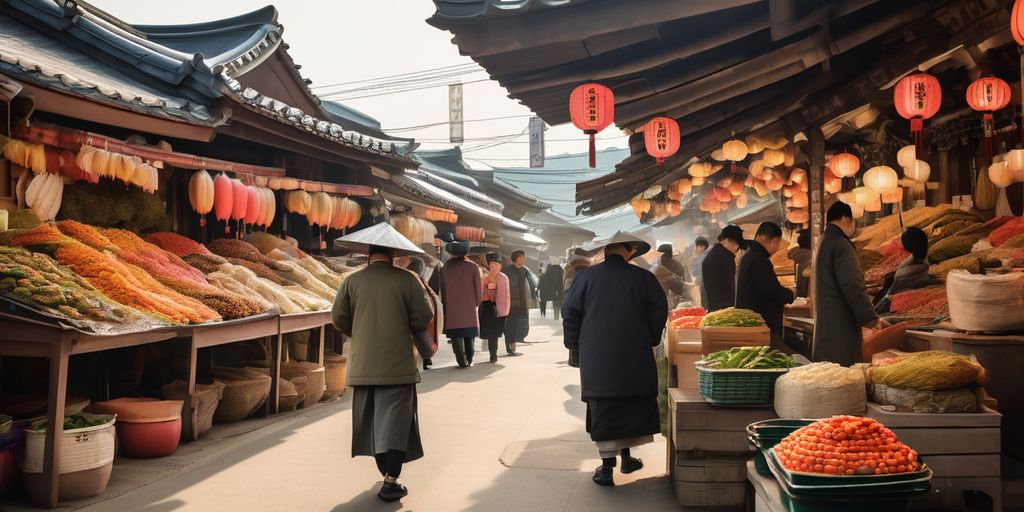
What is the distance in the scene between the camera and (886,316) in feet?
29.7

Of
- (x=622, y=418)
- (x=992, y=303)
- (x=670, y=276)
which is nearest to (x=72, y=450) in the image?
(x=622, y=418)

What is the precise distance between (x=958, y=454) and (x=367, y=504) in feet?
14.3

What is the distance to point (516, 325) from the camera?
20359mm

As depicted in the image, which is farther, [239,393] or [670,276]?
[670,276]

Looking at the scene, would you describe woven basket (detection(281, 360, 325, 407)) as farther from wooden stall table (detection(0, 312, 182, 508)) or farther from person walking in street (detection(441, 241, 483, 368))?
wooden stall table (detection(0, 312, 182, 508))

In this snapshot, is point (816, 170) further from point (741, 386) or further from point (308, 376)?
point (308, 376)

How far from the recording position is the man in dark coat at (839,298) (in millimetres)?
7586

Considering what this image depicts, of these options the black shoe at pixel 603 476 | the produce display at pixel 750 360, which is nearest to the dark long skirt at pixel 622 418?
the black shoe at pixel 603 476

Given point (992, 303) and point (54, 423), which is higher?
point (992, 303)

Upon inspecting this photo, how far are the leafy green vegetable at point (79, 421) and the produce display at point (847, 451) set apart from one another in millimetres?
5784

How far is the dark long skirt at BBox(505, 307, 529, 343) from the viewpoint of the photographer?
1959cm

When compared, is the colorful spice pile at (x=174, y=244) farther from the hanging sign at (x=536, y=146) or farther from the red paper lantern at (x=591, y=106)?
the hanging sign at (x=536, y=146)

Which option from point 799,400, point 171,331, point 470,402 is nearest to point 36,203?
point 171,331

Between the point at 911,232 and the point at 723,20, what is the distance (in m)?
3.14
